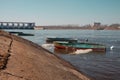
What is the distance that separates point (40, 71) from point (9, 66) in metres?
0.65

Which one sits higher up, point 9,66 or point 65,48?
point 9,66

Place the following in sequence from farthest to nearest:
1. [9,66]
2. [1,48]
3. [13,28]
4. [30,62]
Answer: [13,28], [1,48], [30,62], [9,66]

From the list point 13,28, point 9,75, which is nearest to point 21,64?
point 9,75

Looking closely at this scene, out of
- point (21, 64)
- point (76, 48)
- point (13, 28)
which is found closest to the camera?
point (21, 64)

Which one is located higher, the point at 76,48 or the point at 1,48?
the point at 1,48

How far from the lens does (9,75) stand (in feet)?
12.5

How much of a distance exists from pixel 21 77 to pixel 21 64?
0.62 metres

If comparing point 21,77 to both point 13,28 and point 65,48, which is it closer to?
point 65,48

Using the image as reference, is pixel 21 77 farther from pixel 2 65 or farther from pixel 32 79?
pixel 2 65

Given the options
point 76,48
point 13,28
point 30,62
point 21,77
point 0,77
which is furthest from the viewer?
point 13,28

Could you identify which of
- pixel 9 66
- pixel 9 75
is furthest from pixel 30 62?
pixel 9 75

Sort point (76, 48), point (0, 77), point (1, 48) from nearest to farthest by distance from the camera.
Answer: point (0, 77) → point (1, 48) → point (76, 48)

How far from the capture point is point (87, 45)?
1554 inches

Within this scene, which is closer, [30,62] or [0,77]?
[0,77]
